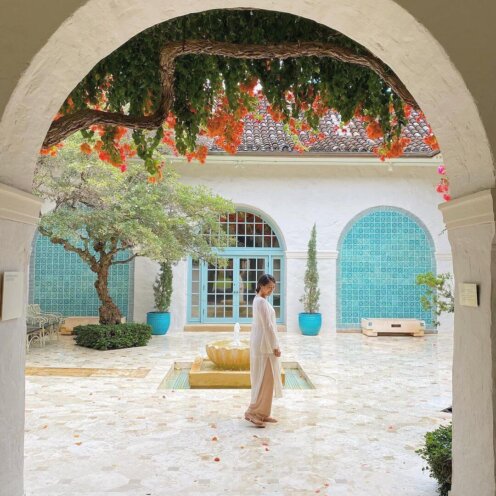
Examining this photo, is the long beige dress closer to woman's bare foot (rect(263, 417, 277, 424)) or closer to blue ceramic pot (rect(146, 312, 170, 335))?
woman's bare foot (rect(263, 417, 277, 424))

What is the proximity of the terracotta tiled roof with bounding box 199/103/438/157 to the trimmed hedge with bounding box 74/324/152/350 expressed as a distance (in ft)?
18.3

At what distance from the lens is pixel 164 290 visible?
14.8 m

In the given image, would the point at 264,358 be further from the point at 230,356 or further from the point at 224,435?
the point at 230,356

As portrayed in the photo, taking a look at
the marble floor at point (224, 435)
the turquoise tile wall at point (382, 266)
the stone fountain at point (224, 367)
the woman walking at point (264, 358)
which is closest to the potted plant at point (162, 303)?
the marble floor at point (224, 435)

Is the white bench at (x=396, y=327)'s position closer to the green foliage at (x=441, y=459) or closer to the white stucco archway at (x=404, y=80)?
the green foliage at (x=441, y=459)

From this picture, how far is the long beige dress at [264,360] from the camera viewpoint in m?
5.93

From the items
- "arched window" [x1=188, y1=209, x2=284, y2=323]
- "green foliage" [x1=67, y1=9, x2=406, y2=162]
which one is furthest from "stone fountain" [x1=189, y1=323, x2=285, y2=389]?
"arched window" [x1=188, y1=209, x2=284, y2=323]

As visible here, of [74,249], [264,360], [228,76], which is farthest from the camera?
[74,249]

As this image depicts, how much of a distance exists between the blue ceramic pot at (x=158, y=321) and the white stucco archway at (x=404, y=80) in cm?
1213

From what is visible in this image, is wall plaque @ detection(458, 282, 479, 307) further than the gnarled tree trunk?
No

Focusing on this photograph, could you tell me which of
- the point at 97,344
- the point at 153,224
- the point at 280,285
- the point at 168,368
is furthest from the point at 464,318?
the point at 280,285

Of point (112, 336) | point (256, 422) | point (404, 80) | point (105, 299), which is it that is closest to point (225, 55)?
point (404, 80)

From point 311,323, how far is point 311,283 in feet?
3.96

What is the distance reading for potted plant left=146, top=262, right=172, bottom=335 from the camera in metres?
14.7
